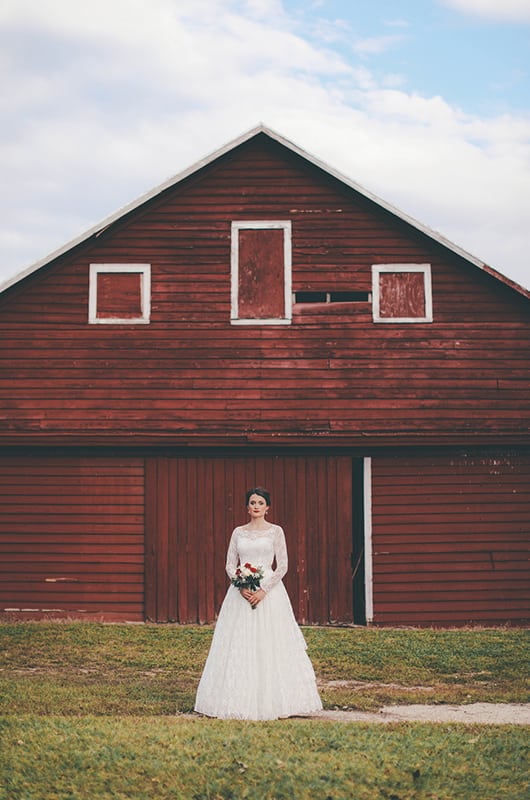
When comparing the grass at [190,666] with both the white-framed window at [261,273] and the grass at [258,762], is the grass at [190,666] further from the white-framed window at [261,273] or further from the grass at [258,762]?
the white-framed window at [261,273]

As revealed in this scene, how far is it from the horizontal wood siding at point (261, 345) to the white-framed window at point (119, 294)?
114mm

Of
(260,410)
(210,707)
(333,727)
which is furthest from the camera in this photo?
(260,410)

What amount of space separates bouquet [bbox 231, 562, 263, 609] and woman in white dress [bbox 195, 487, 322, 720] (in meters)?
0.04

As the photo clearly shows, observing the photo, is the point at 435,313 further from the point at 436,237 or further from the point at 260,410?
the point at 260,410

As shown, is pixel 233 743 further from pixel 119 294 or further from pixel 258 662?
pixel 119 294

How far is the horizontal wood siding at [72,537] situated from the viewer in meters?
17.0

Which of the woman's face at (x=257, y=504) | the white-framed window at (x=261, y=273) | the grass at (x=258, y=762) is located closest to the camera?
the grass at (x=258, y=762)

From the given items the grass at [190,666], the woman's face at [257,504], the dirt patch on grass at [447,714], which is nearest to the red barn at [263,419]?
the grass at [190,666]

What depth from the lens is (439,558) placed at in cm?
1712

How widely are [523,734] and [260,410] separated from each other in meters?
8.92

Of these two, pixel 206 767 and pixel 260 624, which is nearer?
pixel 206 767

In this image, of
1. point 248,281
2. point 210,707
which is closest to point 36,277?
point 248,281

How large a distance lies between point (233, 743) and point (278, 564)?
2.02 metres

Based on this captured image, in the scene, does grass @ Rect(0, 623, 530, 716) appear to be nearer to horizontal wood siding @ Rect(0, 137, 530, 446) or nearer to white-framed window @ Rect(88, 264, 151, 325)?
horizontal wood siding @ Rect(0, 137, 530, 446)
